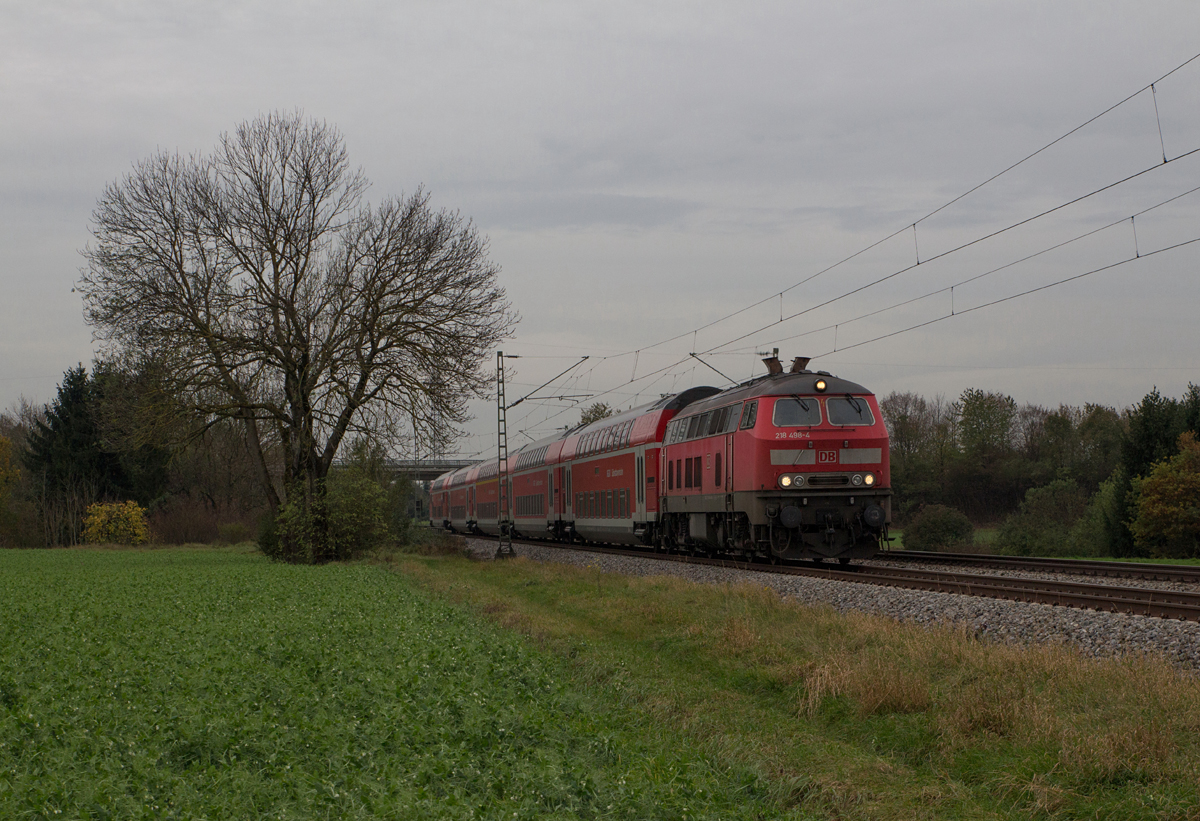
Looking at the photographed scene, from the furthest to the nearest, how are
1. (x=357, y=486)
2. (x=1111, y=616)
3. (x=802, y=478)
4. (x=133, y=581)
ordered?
(x=357, y=486)
(x=133, y=581)
(x=802, y=478)
(x=1111, y=616)

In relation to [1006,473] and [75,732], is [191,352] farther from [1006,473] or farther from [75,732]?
[1006,473]

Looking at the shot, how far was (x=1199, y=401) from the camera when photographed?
44.9 meters

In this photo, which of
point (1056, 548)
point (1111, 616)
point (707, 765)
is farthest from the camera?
point (1056, 548)

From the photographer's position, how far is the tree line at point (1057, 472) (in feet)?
119

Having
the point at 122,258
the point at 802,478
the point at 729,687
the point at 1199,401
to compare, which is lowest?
the point at 729,687

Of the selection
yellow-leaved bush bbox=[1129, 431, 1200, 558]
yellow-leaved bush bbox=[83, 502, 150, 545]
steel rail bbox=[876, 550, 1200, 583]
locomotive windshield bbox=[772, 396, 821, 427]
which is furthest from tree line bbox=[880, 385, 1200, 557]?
yellow-leaved bush bbox=[83, 502, 150, 545]

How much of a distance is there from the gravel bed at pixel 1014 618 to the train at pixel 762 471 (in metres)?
2.23

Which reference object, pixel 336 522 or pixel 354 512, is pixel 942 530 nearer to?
pixel 354 512

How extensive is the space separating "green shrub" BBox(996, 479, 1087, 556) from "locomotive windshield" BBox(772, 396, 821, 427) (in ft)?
71.9

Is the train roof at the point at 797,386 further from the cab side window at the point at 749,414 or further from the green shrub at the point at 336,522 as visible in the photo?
the green shrub at the point at 336,522

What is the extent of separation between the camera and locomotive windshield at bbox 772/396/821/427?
20938mm

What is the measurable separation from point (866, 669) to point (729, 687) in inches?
68.8

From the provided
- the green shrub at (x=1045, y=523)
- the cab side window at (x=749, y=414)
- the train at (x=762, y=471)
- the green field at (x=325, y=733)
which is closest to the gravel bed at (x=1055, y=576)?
the train at (x=762, y=471)

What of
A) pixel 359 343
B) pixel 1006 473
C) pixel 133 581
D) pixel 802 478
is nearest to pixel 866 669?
pixel 802 478
